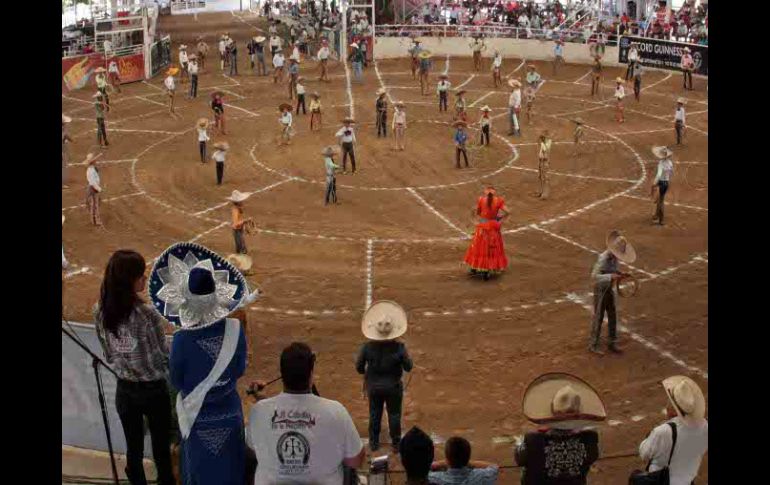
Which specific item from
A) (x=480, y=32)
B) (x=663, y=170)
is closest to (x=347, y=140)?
(x=663, y=170)

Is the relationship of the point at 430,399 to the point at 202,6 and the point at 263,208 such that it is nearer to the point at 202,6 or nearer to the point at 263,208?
the point at 263,208

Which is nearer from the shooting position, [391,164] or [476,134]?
[391,164]

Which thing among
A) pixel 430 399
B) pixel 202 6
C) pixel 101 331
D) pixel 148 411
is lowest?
pixel 430 399

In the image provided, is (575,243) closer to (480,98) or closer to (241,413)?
(241,413)

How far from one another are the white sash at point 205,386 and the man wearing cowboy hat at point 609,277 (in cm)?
842

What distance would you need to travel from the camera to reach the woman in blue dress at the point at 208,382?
6547 millimetres

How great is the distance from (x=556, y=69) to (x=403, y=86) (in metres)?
7.40

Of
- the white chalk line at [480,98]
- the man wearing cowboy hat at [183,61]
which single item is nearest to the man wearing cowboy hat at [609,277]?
the white chalk line at [480,98]

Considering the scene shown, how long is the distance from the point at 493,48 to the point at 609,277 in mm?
33102

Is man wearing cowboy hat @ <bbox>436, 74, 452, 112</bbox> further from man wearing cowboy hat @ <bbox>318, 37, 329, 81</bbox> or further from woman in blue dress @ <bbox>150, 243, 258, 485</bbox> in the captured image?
woman in blue dress @ <bbox>150, 243, 258, 485</bbox>

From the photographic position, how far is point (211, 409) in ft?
21.6

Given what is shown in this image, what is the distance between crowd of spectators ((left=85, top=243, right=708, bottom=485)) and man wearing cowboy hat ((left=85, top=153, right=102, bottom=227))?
14.4 m
